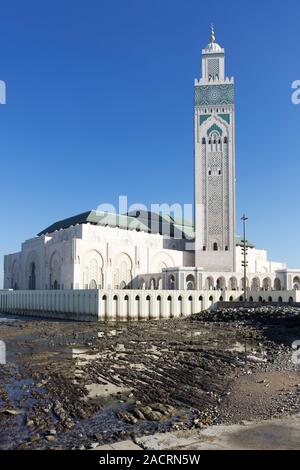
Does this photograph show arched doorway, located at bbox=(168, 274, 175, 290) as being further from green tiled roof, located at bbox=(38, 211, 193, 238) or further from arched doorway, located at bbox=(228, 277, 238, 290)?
green tiled roof, located at bbox=(38, 211, 193, 238)

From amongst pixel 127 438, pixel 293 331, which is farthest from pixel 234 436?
pixel 293 331

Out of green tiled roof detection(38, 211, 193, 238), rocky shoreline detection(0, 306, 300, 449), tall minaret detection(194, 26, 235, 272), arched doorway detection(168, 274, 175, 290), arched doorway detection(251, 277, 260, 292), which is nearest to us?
rocky shoreline detection(0, 306, 300, 449)

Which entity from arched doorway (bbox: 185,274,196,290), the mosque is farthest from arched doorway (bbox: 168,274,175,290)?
arched doorway (bbox: 185,274,196,290)

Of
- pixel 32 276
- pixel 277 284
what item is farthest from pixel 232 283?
pixel 32 276

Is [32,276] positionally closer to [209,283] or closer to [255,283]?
[209,283]

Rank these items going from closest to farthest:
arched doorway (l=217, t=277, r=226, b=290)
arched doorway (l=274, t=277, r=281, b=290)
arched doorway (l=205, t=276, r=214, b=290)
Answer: arched doorway (l=205, t=276, r=214, b=290) → arched doorway (l=217, t=277, r=226, b=290) → arched doorway (l=274, t=277, r=281, b=290)

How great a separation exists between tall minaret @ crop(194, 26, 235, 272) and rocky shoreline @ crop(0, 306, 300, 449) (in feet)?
94.6

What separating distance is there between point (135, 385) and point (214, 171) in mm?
44200

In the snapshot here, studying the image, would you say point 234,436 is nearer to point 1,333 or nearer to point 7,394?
point 7,394

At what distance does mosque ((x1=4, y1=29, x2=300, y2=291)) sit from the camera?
1885 inches

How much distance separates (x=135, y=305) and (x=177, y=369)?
20420 mm

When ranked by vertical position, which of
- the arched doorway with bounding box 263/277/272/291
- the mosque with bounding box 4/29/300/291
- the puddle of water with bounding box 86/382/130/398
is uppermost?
the mosque with bounding box 4/29/300/291

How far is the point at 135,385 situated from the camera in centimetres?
1170

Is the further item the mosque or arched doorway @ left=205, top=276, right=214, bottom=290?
arched doorway @ left=205, top=276, right=214, bottom=290
